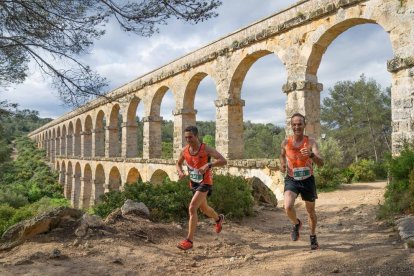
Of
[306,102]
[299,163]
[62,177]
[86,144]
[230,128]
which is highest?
[86,144]

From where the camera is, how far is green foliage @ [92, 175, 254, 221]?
19.6 feet

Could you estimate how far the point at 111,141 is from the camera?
2191 centimetres

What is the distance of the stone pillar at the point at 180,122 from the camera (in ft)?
48.2

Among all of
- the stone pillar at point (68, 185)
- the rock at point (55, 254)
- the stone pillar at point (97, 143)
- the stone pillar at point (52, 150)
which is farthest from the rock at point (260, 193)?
the stone pillar at point (52, 150)

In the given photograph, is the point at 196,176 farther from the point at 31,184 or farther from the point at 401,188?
the point at 31,184

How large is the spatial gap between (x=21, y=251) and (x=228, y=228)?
9.47ft

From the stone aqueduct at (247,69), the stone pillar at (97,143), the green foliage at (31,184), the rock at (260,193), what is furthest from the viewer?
the stone pillar at (97,143)

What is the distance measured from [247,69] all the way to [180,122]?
3934 mm

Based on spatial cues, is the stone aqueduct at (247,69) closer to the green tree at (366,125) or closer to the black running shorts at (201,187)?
the black running shorts at (201,187)

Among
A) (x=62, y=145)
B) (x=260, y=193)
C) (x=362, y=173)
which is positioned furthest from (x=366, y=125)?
(x=62, y=145)

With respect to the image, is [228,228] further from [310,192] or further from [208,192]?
[310,192]

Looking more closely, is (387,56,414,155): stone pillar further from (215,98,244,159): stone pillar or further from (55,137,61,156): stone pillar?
(55,137,61,156): stone pillar

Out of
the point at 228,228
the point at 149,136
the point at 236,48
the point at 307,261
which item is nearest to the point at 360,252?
the point at 307,261

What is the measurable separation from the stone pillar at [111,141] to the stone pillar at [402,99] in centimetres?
1705
